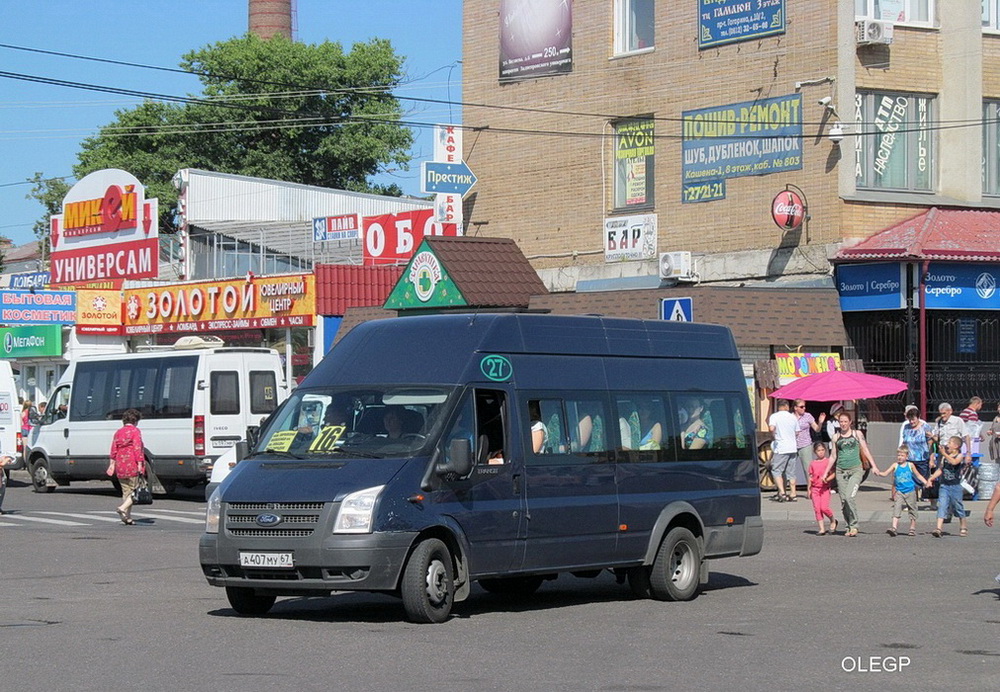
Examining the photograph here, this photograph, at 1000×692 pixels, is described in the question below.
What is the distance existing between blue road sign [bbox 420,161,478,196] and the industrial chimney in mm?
42714

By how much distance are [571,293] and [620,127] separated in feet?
15.1

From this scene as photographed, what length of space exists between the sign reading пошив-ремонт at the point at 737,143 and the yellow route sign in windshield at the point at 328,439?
795 inches

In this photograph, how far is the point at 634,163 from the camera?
33.9 metres

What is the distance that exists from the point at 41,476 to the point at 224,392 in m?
5.37

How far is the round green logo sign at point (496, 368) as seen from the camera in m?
12.0

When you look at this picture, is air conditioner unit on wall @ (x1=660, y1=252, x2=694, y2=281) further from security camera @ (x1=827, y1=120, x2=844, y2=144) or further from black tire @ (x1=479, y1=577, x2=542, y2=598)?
black tire @ (x1=479, y1=577, x2=542, y2=598)

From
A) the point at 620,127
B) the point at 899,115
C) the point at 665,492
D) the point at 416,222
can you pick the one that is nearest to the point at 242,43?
the point at 416,222

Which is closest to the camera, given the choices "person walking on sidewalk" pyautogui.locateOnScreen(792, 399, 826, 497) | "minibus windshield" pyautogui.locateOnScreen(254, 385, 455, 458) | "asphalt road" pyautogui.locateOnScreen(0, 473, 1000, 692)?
"asphalt road" pyautogui.locateOnScreen(0, 473, 1000, 692)

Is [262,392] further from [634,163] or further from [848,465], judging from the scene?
[848,465]

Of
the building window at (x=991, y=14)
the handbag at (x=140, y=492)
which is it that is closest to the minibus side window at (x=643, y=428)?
the handbag at (x=140, y=492)

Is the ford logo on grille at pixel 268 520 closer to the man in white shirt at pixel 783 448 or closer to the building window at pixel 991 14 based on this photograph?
the man in white shirt at pixel 783 448

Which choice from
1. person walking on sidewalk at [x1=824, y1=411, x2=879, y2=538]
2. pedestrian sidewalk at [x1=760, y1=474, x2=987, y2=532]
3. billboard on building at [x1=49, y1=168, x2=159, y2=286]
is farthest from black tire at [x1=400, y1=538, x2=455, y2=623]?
billboard on building at [x1=49, y1=168, x2=159, y2=286]

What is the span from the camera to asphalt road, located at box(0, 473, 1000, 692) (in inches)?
353

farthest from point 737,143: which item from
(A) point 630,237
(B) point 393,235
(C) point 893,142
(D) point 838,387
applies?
(B) point 393,235
